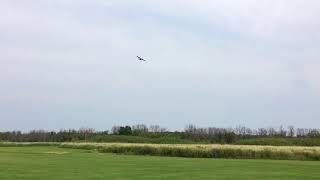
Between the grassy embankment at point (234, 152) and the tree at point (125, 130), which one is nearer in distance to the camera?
the grassy embankment at point (234, 152)

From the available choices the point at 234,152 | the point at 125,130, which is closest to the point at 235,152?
the point at 234,152

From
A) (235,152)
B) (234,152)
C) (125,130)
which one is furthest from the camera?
(125,130)

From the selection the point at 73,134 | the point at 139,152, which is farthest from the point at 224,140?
the point at 139,152

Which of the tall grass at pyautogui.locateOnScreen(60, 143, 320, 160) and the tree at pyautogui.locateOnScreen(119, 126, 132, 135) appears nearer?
the tall grass at pyautogui.locateOnScreen(60, 143, 320, 160)

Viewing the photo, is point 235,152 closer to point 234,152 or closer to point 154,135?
point 234,152

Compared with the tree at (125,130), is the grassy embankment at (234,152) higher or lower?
lower

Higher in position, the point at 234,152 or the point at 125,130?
A: the point at 125,130

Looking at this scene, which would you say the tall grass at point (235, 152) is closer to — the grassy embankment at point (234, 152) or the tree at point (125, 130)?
the grassy embankment at point (234, 152)

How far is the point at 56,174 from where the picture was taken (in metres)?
37.2

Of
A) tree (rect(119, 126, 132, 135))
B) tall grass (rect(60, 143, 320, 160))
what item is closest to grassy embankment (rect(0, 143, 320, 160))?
tall grass (rect(60, 143, 320, 160))

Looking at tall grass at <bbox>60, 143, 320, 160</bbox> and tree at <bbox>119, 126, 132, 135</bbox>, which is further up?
tree at <bbox>119, 126, 132, 135</bbox>

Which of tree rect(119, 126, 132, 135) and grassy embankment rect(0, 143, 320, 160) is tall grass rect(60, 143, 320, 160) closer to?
grassy embankment rect(0, 143, 320, 160)

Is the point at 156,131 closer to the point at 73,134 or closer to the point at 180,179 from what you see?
the point at 73,134

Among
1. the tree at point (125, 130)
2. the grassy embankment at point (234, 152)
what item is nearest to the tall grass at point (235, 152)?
the grassy embankment at point (234, 152)
